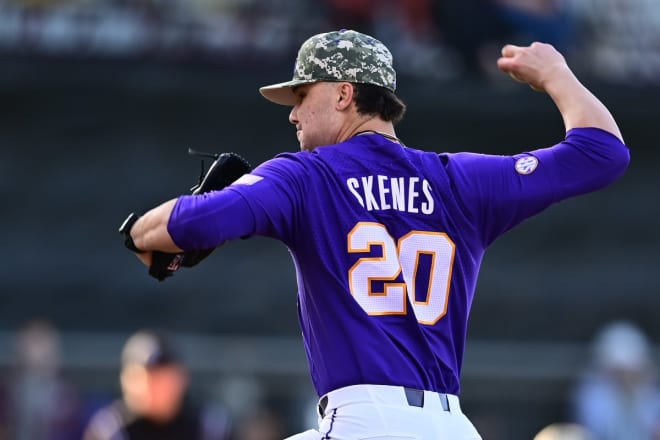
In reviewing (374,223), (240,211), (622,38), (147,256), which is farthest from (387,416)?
(622,38)

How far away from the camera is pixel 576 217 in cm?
1259

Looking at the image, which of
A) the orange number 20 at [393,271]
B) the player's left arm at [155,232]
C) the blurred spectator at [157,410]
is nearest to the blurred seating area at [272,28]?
the blurred spectator at [157,410]

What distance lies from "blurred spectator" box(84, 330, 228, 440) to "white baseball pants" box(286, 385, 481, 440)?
12.5 ft

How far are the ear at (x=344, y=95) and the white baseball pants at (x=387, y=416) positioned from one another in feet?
2.90

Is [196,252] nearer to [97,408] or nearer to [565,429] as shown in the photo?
[565,429]

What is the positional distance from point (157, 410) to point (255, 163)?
4.35 meters

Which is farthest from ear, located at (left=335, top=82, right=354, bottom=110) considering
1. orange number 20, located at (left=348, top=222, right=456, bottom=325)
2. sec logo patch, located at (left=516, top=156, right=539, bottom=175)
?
sec logo patch, located at (left=516, top=156, right=539, bottom=175)

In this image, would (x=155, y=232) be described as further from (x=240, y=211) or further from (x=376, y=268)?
(x=376, y=268)

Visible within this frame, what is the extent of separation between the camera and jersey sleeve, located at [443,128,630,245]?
432 cm

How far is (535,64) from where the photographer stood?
4.67m

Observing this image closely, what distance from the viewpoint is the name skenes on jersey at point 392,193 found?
4.15 m

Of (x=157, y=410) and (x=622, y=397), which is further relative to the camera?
(x=622, y=397)

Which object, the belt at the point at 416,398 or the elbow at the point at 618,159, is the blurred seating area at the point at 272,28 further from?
the belt at the point at 416,398

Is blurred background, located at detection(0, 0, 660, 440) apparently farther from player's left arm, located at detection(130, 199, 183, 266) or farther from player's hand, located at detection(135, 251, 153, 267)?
player's left arm, located at detection(130, 199, 183, 266)
